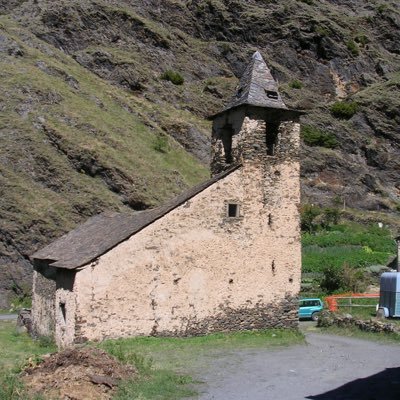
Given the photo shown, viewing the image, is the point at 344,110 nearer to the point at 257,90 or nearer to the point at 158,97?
the point at 158,97

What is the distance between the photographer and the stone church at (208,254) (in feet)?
58.5

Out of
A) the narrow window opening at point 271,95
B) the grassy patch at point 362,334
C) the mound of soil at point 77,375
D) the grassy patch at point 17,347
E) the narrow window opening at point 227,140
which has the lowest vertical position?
the grassy patch at point 17,347

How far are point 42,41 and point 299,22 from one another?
33.8 meters

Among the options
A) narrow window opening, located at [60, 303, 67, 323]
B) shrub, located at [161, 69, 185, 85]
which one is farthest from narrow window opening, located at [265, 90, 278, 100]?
shrub, located at [161, 69, 185, 85]

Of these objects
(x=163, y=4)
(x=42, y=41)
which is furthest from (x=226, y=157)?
(x=163, y=4)

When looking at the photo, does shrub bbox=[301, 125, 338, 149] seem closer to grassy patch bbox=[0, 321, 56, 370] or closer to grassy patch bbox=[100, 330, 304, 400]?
grassy patch bbox=[100, 330, 304, 400]

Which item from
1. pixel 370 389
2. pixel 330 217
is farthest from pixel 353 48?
pixel 370 389

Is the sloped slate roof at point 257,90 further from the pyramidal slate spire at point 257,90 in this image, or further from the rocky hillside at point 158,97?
the rocky hillside at point 158,97

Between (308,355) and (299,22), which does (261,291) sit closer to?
(308,355)

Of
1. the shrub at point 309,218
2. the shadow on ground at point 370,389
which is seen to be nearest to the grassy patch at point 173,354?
the shadow on ground at point 370,389

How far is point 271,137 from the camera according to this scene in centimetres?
2198

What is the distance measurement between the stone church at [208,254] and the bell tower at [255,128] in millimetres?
41

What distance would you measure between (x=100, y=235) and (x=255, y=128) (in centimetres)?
674

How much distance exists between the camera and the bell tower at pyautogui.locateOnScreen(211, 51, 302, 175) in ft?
69.8
